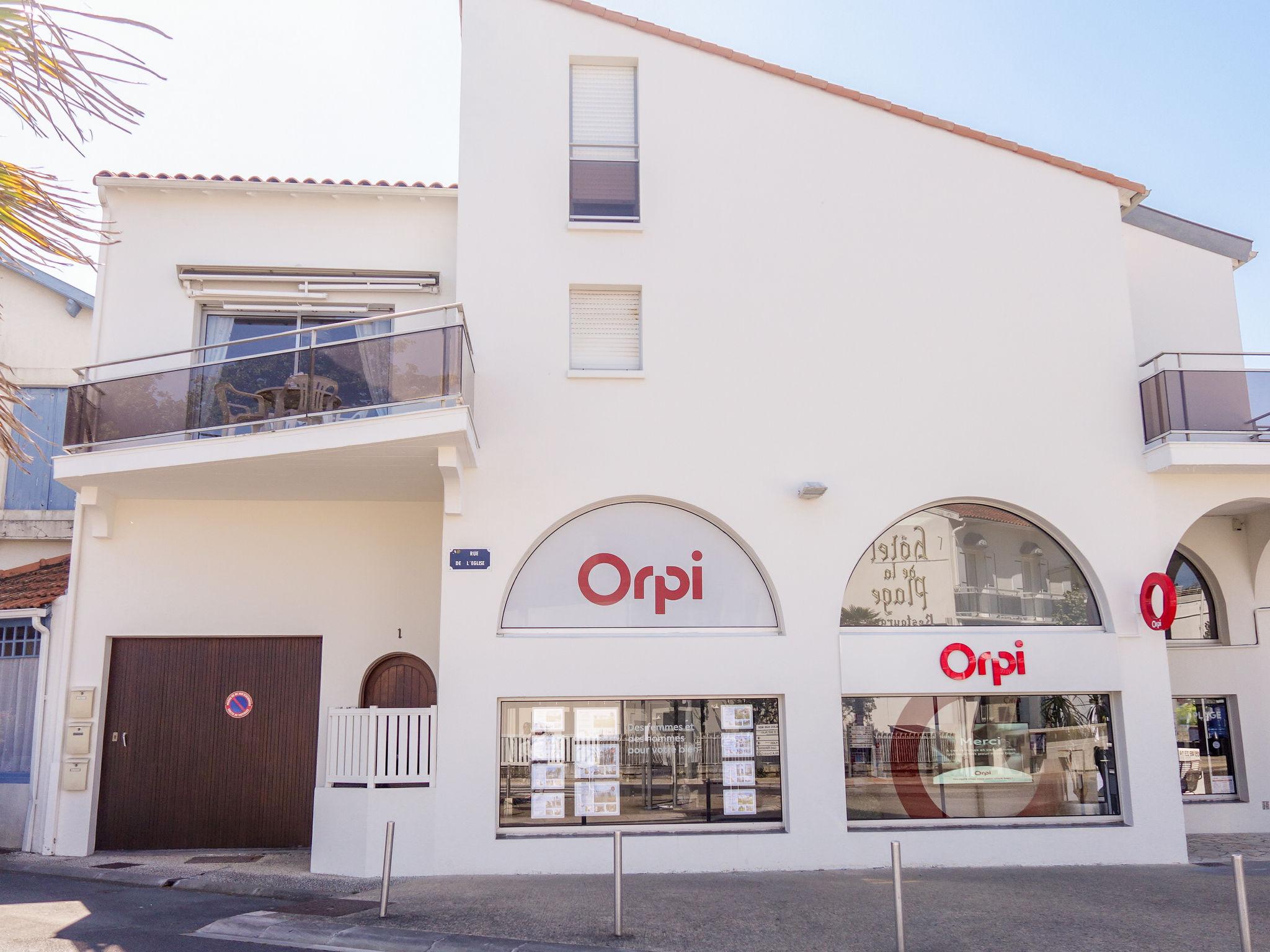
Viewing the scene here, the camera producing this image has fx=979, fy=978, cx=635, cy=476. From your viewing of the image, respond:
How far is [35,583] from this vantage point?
12.0m

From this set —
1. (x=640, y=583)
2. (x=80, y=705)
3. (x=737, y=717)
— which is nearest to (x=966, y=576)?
(x=737, y=717)

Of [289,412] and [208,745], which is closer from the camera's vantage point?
[289,412]

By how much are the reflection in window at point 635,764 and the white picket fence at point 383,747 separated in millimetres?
784

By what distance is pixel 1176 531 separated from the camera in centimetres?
1115

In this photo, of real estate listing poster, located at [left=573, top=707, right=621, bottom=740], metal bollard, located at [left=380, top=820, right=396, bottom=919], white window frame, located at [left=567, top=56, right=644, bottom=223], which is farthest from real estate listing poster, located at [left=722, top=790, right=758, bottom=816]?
white window frame, located at [left=567, top=56, right=644, bottom=223]

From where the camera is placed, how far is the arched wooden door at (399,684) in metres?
11.7

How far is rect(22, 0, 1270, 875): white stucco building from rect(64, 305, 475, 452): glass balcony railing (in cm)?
4

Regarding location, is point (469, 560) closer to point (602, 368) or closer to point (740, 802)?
point (602, 368)

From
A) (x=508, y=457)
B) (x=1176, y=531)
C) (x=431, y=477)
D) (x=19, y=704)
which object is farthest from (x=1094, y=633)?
(x=19, y=704)

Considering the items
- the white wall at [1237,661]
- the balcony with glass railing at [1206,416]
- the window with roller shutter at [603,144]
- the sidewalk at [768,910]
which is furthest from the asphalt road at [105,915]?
the white wall at [1237,661]

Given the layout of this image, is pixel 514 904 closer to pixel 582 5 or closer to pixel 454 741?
pixel 454 741

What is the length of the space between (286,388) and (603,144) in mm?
4674

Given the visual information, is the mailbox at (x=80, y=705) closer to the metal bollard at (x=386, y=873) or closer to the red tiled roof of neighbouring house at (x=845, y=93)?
the metal bollard at (x=386, y=873)

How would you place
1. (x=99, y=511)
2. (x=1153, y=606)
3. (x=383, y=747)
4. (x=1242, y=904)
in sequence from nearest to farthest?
(x=1242, y=904), (x=383, y=747), (x=1153, y=606), (x=99, y=511)
